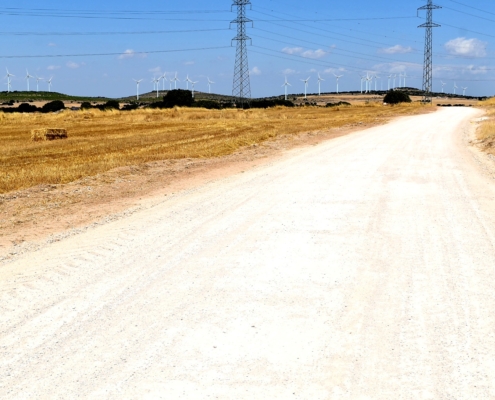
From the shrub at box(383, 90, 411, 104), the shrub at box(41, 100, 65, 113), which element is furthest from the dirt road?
the shrub at box(383, 90, 411, 104)

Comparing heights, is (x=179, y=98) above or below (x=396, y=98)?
below

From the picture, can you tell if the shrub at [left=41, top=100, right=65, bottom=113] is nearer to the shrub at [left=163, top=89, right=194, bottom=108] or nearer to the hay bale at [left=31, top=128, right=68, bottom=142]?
the shrub at [left=163, top=89, right=194, bottom=108]

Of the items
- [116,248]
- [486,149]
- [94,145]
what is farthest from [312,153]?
[116,248]

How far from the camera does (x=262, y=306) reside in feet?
19.5

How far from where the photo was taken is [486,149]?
22438 millimetres

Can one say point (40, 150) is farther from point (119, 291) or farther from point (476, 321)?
point (476, 321)

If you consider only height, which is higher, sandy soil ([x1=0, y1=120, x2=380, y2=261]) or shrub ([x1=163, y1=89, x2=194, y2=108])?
shrub ([x1=163, y1=89, x2=194, y2=108])

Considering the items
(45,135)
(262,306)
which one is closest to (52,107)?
(45,135)

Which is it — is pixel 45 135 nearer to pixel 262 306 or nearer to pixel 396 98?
pixel 262 306

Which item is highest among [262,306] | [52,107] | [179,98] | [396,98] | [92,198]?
[396,98]

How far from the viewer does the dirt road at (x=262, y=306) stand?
4457 mm

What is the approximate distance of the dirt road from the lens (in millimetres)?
4457

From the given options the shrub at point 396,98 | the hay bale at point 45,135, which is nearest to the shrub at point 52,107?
the hay bale at point 45,135

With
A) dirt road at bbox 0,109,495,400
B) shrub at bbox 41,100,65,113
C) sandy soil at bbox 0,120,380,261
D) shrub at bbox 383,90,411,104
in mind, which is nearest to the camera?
dirt road at bbox 0,109,495,400
